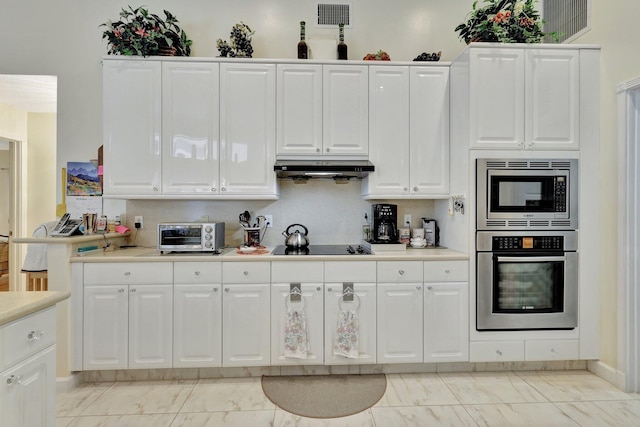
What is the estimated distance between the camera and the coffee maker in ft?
9.30

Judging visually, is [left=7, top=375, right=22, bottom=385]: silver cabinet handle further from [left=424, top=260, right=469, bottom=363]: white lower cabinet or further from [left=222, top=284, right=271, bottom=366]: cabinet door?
[left=424, top=260, right=469, bottom=363]: white lower cabinet

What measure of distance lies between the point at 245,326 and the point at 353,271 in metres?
0.90

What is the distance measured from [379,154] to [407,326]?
4.57 feet

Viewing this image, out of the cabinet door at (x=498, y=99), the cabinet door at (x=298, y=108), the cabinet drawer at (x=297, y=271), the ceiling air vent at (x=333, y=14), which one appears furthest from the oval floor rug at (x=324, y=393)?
the ceiling air vent at (x=333, y=14)

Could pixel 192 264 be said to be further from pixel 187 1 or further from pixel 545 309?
pixel 545 309

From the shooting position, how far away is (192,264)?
2438 millimetres

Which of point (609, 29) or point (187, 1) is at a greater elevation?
point (187, 1)

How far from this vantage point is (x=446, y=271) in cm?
250

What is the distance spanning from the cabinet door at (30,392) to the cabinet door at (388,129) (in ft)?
7.39

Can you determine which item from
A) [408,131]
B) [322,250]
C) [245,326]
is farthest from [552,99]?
[245,326]

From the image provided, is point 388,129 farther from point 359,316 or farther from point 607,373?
point 607,373

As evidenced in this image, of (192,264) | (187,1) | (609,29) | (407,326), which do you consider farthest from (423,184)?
(187,1)

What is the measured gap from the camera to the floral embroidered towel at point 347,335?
95.7 inches

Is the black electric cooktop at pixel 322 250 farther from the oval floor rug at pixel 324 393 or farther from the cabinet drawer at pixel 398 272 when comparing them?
the oval floor rug at pixel 324 393
